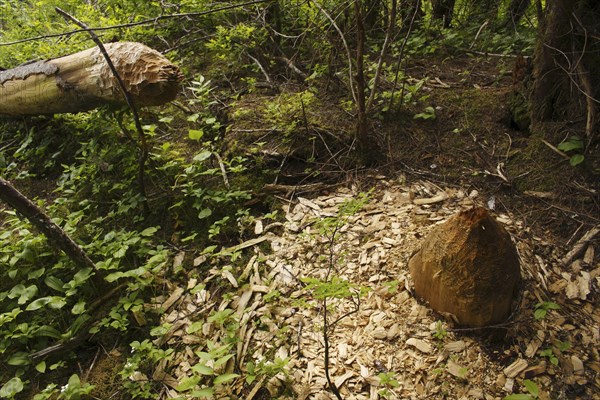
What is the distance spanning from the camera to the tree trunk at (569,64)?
109 inches

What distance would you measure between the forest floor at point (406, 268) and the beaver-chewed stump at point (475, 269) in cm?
13

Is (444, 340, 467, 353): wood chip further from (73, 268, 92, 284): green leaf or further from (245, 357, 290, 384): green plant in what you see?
(73, 268, 92, 284): green leaf

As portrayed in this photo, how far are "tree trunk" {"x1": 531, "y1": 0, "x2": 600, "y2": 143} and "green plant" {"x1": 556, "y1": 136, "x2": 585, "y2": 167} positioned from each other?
80 millimetres

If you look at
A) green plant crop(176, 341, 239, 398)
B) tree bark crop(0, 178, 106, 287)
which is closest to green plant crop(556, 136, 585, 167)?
green plant crop(176, 341, 239, 398)

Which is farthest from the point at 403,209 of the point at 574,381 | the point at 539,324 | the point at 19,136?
the point at 19,136

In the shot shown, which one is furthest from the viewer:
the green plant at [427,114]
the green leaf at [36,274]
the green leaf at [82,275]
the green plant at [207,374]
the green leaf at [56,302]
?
the green plant at [427,114]

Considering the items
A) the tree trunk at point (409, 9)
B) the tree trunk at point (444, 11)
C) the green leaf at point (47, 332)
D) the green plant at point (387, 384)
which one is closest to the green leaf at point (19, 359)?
the green leaf at point (47, 332)

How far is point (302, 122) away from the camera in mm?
3762

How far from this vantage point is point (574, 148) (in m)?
2.86

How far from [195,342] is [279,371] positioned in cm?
71

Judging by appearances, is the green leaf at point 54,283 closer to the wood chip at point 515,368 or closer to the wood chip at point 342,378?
the wood chip at point 342,378

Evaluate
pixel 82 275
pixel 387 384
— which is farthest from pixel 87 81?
pixel 387 384

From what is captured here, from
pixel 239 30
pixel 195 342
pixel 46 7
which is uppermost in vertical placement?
pixel 46 7

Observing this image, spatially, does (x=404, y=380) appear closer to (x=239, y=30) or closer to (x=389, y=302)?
(x=389, y=302)
